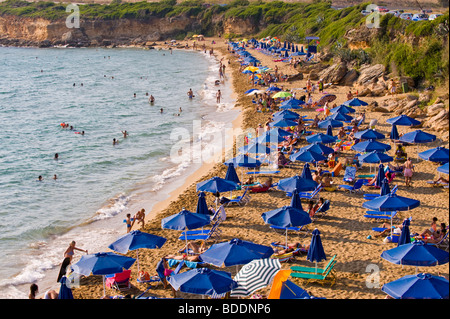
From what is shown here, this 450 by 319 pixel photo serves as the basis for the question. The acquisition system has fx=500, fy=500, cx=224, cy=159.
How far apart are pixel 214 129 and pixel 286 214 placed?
1839 cm

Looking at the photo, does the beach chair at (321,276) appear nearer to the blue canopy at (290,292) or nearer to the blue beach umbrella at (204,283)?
the blue canopy at (290,292)

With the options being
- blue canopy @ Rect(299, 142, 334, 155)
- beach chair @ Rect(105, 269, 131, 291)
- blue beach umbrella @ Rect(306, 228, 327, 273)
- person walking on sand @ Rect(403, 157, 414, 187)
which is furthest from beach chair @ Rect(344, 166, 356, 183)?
beach chair @ Rect(105, 269, 131, 291)

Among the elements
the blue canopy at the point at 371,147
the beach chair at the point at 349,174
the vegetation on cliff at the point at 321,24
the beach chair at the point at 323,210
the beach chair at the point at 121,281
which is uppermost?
the vegetation on cliff at the point at 321,24

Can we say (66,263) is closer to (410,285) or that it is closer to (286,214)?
(286,214)

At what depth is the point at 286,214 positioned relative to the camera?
1303 centimetres

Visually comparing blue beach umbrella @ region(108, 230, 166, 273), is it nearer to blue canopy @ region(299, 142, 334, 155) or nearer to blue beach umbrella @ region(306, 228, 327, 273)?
blue beach umbrella @ region(306, 228, 327, 273)

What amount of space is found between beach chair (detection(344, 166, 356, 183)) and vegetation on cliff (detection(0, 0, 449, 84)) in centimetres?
532

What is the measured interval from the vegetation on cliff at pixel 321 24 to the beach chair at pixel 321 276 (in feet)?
16.1

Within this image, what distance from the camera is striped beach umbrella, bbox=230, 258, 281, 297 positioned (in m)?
9.86

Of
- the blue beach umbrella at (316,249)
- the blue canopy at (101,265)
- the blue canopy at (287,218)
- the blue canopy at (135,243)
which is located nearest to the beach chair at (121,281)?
the blue canopy at (135,243)

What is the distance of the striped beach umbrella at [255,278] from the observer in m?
9.86

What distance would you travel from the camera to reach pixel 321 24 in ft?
208

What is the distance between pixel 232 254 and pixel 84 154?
18.8 meters
